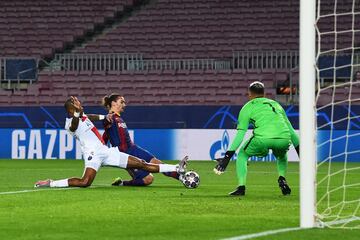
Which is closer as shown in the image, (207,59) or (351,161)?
(351,161)

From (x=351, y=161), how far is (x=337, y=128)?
36.8 inches

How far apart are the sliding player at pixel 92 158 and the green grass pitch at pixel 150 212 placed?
10.6 inches

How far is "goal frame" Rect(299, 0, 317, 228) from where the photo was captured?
9.36m

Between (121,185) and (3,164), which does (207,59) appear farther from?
(121,185)

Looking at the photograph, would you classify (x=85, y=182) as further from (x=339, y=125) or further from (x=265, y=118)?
(x=339, y=125)

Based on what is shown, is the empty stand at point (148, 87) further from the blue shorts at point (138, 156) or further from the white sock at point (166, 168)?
the white sock at point (166, 168)

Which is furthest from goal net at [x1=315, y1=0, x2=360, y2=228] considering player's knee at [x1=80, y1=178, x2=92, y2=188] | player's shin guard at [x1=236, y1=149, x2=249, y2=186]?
player's knee at [x1=80, y1=178, x2=92, y2=188]

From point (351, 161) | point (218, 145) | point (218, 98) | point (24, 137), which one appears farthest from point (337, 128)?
point (24, 137)

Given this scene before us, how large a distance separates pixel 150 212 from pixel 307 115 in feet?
8.68

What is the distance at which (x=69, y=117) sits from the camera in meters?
16.1

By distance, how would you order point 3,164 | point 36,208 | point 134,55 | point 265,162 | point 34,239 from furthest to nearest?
point 134,55 < point 265,162 < point 3,164 < point 36,208 < point 34,239

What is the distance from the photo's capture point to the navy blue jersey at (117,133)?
16812mm

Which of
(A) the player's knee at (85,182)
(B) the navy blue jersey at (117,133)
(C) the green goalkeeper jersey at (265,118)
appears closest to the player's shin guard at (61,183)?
(A) the player's knee at (85,182)

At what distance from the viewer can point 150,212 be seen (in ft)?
37.3
